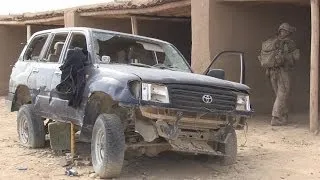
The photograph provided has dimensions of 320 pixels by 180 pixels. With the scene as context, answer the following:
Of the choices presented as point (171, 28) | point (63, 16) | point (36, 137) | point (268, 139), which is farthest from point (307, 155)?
point (63, 16)

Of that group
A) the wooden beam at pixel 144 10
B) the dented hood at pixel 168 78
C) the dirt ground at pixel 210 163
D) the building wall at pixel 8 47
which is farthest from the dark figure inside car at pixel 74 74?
the building wall at pixel 8 47

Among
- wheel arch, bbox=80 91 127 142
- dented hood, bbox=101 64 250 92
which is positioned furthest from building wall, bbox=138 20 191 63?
dented hood, bbox=101 64 250 92

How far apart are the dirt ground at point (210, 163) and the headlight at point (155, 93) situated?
3.44 feet

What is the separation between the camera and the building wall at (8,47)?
64.6 feet

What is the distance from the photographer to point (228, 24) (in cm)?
1091

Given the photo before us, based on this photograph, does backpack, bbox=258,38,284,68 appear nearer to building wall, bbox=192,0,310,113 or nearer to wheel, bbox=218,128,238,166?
A: building wall, bbox=192,0,310,113

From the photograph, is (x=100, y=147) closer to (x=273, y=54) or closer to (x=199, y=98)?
(x=199, y=98)

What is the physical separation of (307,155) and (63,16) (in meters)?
9.71

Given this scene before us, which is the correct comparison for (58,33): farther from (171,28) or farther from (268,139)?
(171,28)

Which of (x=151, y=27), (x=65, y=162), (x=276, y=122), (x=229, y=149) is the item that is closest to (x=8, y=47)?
(x=151, y=27)

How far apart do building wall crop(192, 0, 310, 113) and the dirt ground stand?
6.79 feet

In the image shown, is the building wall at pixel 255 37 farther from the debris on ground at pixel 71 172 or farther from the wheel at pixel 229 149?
the debris on ground at pixel 71 172

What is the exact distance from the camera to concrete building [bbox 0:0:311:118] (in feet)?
35.3

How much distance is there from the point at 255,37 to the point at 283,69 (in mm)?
1115
